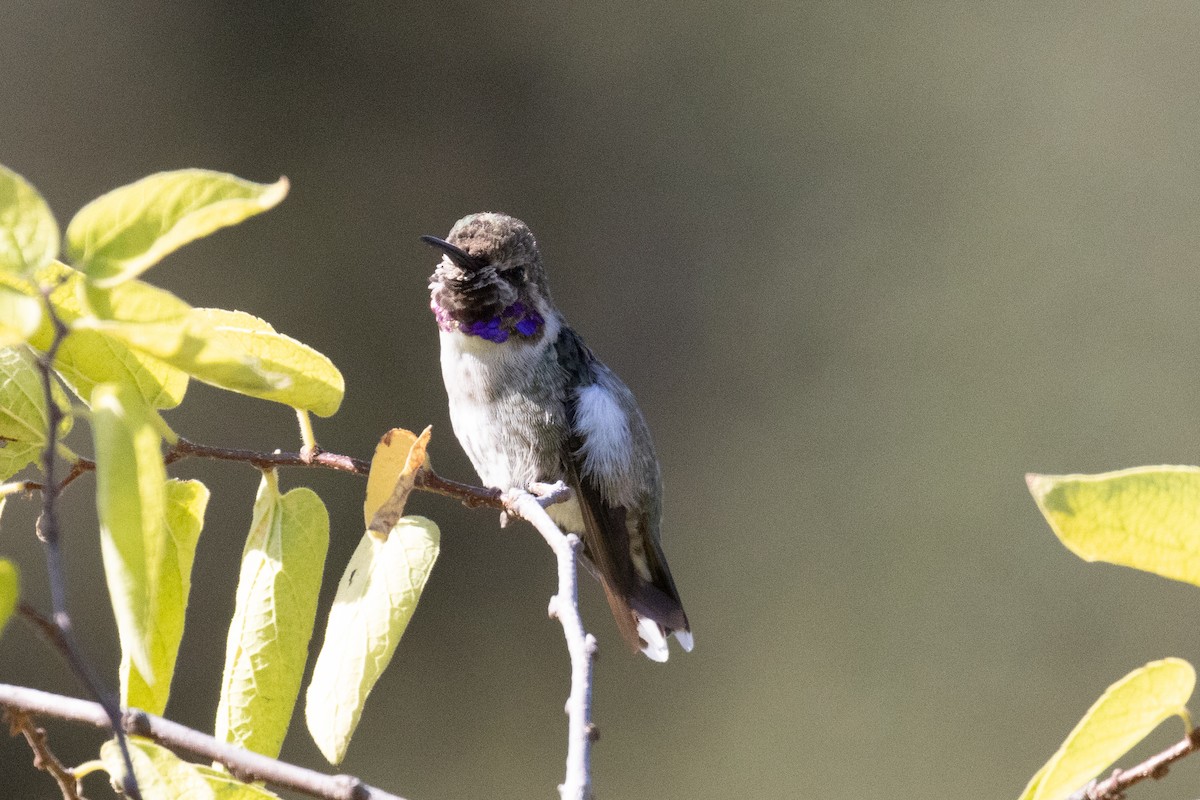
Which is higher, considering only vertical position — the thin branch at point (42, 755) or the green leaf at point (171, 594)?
the green leaf at point (171, 594)

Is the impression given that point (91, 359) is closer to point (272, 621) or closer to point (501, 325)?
point (272, 621)

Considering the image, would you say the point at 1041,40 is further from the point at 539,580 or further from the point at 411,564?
the point at 411,564

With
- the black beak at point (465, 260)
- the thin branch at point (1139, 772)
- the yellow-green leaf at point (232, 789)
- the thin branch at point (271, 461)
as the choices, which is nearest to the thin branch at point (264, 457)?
the thin branch at point (271, 461)

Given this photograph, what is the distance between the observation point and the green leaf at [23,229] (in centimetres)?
74

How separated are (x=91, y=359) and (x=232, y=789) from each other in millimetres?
352

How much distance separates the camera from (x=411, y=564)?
1.10 m

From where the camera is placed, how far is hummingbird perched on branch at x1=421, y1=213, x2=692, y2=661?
2.50 metres

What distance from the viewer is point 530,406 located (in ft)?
8.23

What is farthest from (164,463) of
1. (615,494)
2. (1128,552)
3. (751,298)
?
(751,298)

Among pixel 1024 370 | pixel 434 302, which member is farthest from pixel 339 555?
pixel 1024 370

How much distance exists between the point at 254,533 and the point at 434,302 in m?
1.47

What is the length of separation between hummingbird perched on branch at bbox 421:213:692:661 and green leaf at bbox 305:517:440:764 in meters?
1.35

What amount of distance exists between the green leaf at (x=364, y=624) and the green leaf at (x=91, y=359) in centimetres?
22

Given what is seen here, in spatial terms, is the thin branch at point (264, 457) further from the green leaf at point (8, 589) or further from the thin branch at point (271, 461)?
the green leaf at point (8, 589)
